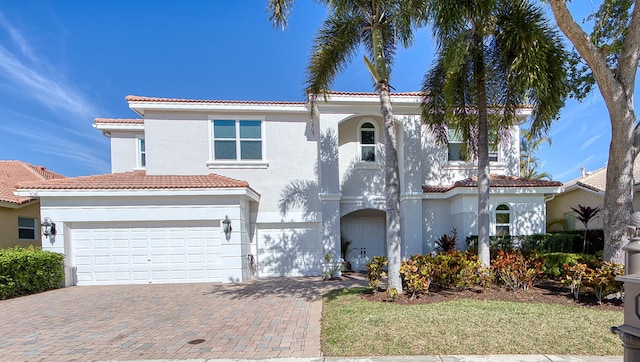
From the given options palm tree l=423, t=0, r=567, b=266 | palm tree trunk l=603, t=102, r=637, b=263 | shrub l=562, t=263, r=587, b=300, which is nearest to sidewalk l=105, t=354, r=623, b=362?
shrub l=562, t=263, r=587, b=300

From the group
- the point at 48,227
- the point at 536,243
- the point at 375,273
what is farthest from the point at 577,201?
the point at 48,227

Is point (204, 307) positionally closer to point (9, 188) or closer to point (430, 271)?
point (430, 271)

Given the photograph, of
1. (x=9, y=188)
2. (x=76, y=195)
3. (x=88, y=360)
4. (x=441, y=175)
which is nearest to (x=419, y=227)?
(x=441, y=175)

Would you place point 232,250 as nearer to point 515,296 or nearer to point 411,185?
point 411,185

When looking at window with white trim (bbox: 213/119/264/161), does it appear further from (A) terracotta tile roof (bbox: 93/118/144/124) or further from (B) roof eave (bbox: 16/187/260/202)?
(A) terracotta tile roof (bbox: 93/118/144/124)

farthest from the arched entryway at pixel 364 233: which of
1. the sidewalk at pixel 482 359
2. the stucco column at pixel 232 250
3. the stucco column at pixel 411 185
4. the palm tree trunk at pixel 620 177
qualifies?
the sidewalk at pixel 482 359

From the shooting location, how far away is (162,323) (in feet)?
20.4

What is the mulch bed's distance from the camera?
660cm

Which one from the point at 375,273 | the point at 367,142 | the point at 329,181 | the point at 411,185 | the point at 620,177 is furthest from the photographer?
the point at 367,142

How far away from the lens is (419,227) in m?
11.9

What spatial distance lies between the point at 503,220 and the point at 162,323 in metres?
11.9

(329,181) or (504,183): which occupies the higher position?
(329,181)

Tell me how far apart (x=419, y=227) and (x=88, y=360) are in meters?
10.5

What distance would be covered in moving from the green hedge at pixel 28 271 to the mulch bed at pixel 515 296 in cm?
1000
